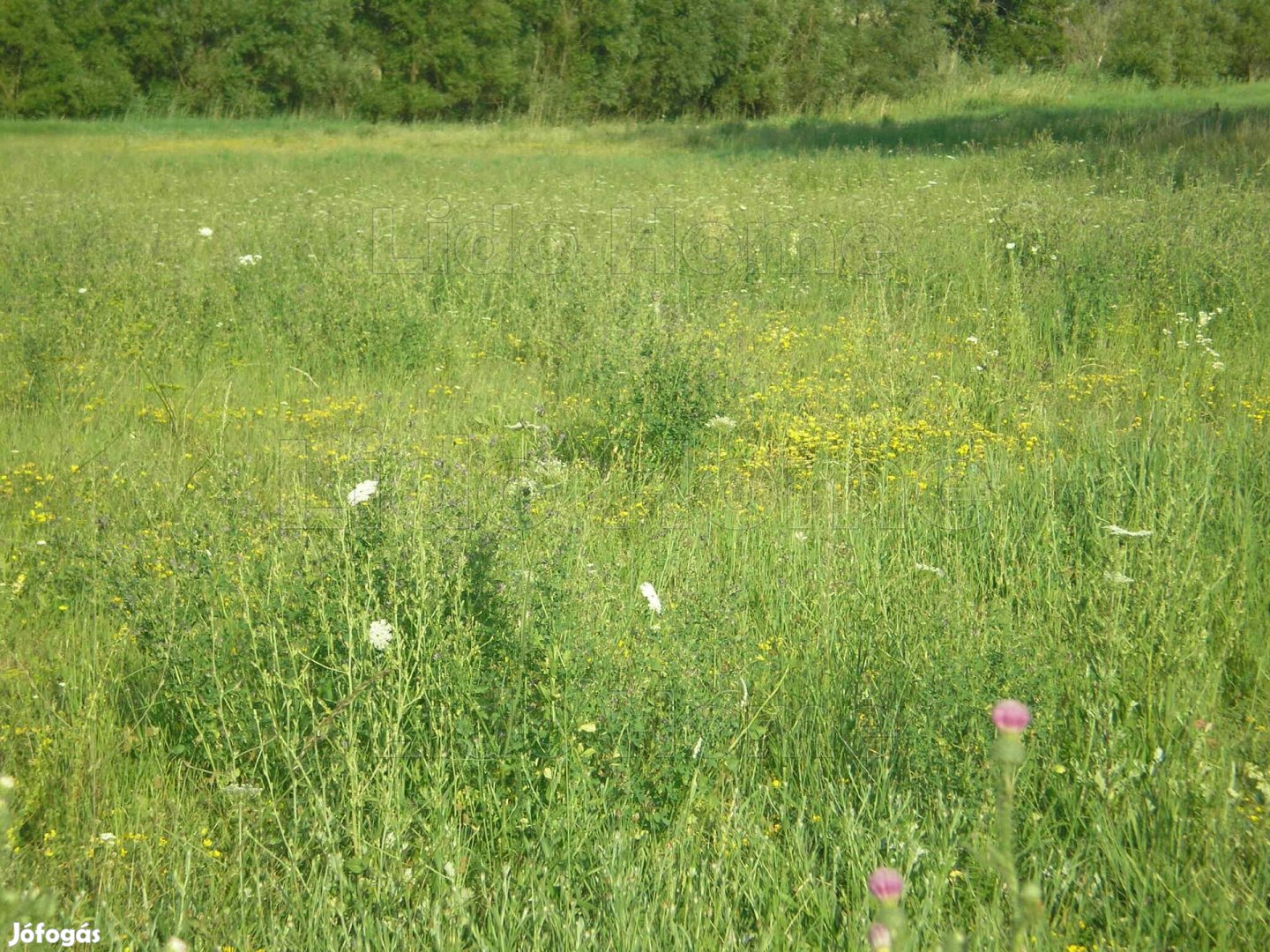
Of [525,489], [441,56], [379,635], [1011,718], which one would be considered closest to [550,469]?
[525,489]

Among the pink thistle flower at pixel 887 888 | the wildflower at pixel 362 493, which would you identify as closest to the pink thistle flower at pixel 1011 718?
the pink thistle flower at pixel 887 888

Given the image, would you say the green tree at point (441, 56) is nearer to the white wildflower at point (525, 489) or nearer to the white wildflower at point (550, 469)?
the white wildflower at point (550, 469)

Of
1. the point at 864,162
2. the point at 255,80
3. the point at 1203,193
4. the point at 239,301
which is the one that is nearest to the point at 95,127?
the point at 255,80

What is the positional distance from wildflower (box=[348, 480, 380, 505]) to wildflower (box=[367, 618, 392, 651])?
339 millimetres

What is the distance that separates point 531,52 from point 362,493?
29.9 metres

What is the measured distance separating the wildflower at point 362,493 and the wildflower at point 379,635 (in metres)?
0.34

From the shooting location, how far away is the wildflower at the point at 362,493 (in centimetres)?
261

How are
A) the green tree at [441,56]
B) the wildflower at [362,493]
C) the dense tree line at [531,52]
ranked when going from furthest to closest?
the green tree at [441,56] → the dense tree line at [531,52] → the wildflower at [362,493]

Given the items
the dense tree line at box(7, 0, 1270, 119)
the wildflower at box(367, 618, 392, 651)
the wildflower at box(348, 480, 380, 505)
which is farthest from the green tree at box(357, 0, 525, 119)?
the wildflower at box(367, 618, 392, 651)

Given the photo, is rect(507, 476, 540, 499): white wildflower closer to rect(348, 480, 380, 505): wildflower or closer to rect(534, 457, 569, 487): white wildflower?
rect(534, 457, 569, 487): white wildflower

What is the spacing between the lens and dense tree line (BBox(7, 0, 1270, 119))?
88.1 ft

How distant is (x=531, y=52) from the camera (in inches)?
1185

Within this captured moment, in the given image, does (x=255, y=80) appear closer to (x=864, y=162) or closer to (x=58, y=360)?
(x=864, y=162)

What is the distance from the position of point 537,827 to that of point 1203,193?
7.60m
